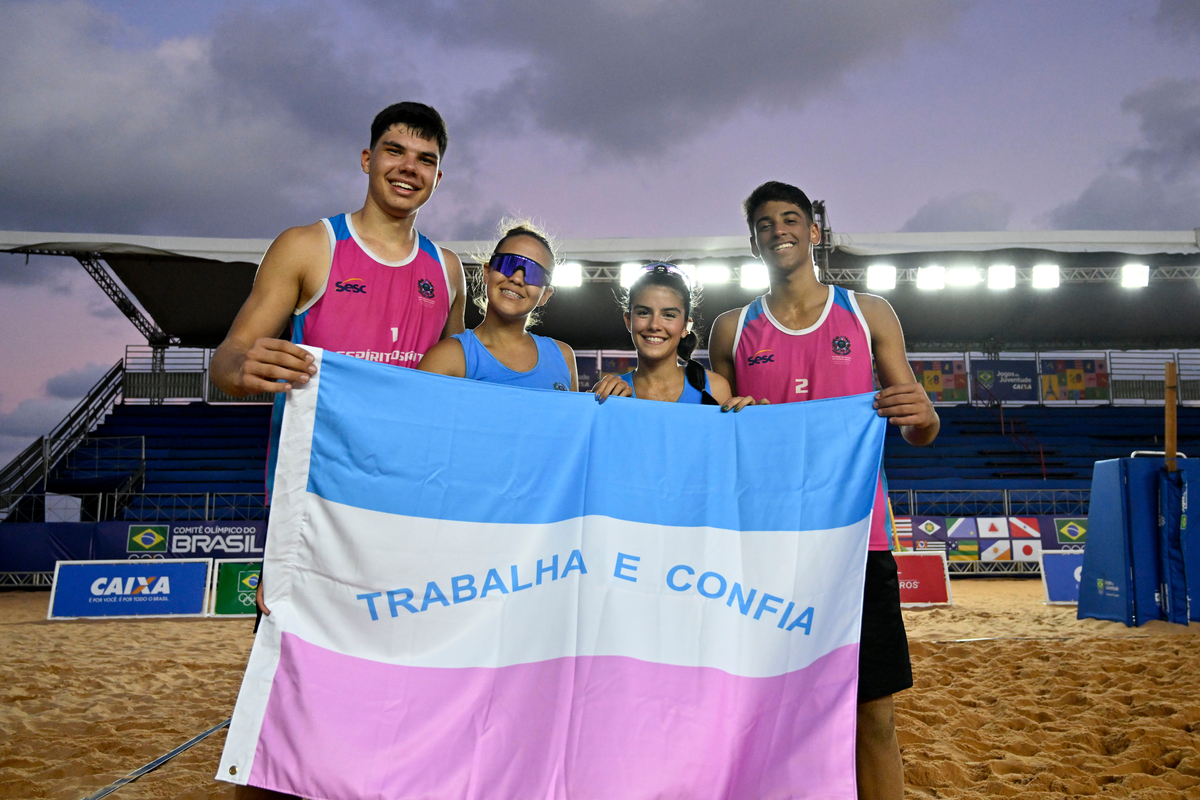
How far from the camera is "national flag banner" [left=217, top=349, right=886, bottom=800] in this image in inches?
75.3

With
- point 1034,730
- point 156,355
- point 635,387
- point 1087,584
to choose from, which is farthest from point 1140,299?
point 156,355

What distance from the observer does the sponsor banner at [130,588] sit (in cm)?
945

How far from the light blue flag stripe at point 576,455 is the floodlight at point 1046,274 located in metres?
15.2

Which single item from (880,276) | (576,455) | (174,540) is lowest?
(174,540)

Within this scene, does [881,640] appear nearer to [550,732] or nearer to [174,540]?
[550,732]

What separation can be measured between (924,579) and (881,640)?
27.6 feet

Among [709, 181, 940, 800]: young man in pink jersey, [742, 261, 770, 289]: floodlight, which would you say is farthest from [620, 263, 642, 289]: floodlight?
[709, 181, 940, 800]: young man in pink jersey

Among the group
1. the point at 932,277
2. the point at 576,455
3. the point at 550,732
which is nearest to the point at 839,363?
the point at 576,455

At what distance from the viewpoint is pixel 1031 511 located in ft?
53.1

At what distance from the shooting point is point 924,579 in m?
9.73

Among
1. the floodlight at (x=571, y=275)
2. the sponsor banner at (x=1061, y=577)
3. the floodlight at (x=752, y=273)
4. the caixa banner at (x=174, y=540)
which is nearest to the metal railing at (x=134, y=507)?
the caixa banner at (x=174, y=540)

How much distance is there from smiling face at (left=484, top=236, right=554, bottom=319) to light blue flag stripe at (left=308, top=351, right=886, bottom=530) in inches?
16.6

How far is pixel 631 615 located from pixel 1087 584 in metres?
7.66

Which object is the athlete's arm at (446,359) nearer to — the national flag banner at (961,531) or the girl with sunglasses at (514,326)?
the girl with sunglasses at (514,326)
